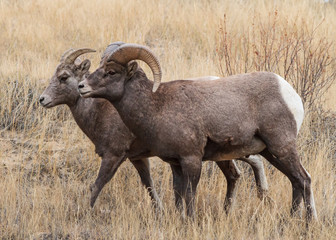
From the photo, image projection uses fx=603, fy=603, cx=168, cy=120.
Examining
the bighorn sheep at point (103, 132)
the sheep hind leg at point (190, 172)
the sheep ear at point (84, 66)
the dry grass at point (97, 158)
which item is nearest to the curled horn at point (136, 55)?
the sheep hind leg at point (190, 172)

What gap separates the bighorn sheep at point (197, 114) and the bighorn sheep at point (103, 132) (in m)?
0.77

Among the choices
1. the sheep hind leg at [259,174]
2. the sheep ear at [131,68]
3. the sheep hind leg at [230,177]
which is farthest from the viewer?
the sheep hind leg at [259,174]

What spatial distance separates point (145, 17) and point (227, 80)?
710 cm

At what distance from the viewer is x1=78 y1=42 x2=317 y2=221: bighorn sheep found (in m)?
5.75

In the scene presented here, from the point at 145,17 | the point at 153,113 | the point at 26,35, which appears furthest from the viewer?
the point at 145,17

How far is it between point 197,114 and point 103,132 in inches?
55.1

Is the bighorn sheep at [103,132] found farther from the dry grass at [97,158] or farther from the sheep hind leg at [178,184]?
the sheep hind leg at [178,184]

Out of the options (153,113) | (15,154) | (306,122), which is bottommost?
(15,154)

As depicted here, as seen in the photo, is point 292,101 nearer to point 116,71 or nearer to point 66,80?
point 116,71

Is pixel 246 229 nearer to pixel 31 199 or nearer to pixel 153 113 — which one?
pixel 153 113

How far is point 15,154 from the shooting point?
8.39 m

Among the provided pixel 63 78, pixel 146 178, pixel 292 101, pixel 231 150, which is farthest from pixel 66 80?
pixel 292 101

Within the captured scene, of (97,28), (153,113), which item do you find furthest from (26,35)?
(153,113)

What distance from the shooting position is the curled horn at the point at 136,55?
5.72m
